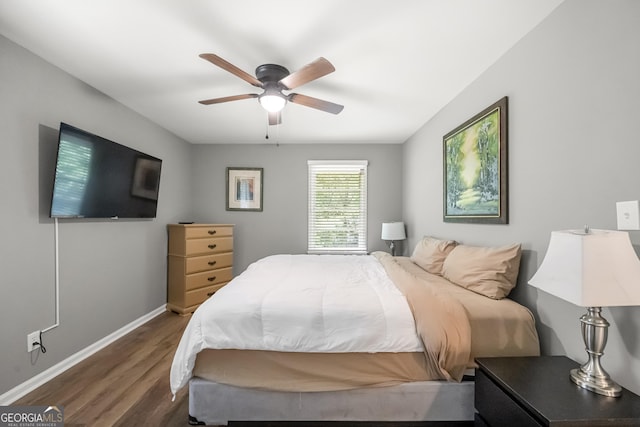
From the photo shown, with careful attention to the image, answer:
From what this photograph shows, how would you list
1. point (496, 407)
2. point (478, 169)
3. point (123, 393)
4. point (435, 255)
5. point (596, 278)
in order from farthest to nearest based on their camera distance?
point (435, 255) → point (478, 169) → point (123, 393) → point (496, 407) → point (596, 278)

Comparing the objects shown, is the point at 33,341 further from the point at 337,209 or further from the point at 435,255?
the point at 337,209

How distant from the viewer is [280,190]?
14.3ft

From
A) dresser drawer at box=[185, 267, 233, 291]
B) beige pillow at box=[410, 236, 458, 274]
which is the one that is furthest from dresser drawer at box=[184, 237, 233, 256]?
beige pillow at box=[410, 236, 458, 274]

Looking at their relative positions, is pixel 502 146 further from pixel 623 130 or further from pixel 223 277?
pixel 223 277

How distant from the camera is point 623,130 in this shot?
119 centimetres

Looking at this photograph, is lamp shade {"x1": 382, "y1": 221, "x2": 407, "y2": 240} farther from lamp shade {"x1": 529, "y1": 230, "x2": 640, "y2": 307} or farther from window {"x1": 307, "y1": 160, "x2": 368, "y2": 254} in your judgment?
lamp shade {"x1": 529, "y1": 230, "x2": 640, "y2": 307}

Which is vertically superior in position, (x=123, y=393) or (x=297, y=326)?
(x=297, y=326)

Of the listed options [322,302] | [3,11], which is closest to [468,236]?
[322,302]

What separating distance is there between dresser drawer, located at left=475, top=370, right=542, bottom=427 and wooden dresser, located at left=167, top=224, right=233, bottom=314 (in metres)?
3.25

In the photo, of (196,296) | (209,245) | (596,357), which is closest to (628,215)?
(596,357)

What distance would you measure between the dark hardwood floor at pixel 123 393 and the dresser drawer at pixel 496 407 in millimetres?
440

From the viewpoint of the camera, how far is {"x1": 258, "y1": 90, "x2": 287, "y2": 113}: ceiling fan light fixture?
211 centimetres

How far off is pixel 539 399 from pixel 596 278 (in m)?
0.51

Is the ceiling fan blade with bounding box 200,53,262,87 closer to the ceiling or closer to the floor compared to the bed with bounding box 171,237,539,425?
closer to the ceiling
